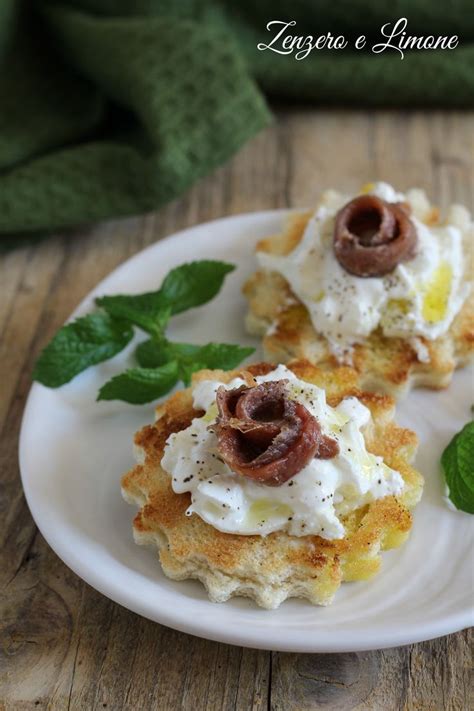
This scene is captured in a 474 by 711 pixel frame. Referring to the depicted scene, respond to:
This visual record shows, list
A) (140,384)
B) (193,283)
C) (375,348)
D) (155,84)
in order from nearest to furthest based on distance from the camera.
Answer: (140,384), (375,348), (193,283), (155,84)

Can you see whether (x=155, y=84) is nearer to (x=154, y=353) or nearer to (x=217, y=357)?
(x=154, y=353)

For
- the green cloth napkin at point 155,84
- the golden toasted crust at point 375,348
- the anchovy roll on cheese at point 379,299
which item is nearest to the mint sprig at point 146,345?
the golden toasted crust at point 375,348

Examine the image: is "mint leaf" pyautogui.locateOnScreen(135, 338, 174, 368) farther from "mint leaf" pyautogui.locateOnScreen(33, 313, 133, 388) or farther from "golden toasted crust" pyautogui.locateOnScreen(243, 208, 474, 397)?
"golden toasted crust" pyautogui.locateOnScreen(243, 208, 474, 397)

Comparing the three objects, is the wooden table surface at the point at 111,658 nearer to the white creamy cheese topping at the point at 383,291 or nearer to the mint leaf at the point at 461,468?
the mint leaf at the point at 461,468

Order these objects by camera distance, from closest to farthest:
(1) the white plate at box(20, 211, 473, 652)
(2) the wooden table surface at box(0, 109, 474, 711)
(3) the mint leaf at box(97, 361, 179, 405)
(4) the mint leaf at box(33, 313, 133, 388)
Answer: (1) the white plate at box(20, 211, 473, 652)
(2) the wooden table surface at box(0, 109, 474, 711)
(3) the mint leaf at box(97, 361, 179, 405)
(4) the mint leaf at box(33, 313, 133, 388)

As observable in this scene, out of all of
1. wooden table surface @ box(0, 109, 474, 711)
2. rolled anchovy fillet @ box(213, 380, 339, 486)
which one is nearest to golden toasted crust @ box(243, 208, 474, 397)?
rolled anchovy fillet @ box(213, 380, 339, 486)

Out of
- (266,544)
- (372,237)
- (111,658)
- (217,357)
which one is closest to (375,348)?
(372,237)

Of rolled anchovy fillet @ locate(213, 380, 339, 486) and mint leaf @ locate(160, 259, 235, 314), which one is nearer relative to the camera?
rolled anchovy fillet @ locate(213, 380, 339, 486)
